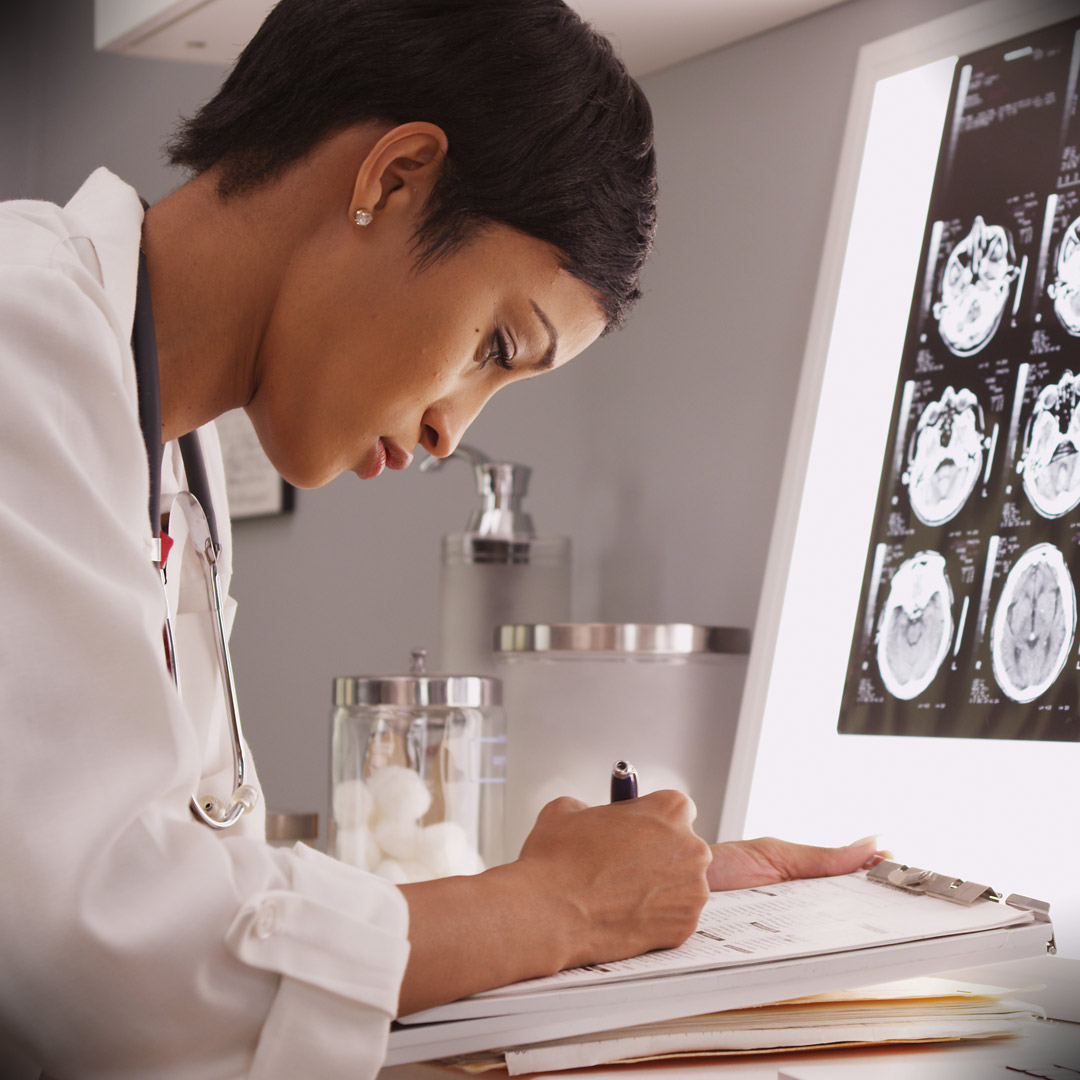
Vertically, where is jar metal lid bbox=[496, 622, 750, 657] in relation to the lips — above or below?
below

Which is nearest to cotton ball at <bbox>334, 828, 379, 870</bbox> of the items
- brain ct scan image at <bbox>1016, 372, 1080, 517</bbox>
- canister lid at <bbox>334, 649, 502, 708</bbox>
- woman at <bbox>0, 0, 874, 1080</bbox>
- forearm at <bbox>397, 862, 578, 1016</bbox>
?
canister lid at <bbox>334, 649, 502, 708</bbox>

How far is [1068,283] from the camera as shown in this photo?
3.65 feet

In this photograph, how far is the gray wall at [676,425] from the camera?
4.63 feet

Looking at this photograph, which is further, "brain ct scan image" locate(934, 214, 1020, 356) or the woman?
"brain ct scan image" locate(934, 214, 1020, 356)

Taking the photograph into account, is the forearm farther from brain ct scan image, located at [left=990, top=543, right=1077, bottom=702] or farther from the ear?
brain ct scan image, located at [left=990, top=543, right=1077, bottom=702]

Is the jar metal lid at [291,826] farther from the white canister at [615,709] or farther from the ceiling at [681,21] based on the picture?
the ceiling at [681,21]

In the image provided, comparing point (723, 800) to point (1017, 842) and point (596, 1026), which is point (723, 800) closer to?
point (1017, 842)

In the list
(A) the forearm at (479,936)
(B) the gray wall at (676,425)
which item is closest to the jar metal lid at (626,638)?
(B) the gray wall at (676,425)

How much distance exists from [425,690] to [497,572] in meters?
0.30

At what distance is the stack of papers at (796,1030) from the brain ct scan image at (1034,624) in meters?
0.39

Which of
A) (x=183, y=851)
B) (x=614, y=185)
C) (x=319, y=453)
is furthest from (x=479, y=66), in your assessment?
(x=183, y=851)

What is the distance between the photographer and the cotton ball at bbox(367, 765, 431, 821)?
1.22m

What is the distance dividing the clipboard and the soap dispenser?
30.4 inches

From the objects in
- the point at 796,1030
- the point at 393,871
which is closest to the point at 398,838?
the point at 393,871
